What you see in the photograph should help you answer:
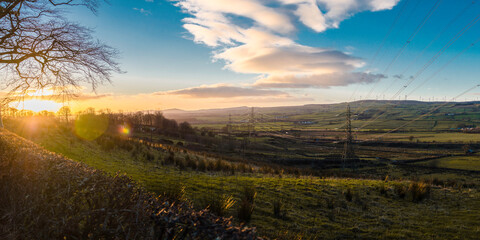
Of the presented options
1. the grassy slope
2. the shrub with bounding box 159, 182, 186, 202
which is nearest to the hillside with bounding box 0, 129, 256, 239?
the shrub with bounding box 159, 182, 186, 202

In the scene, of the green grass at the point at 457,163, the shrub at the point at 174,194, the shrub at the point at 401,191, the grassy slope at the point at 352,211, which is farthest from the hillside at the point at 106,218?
the green grass at the point at 457,163

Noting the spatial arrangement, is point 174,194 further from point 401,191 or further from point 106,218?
point 401,191

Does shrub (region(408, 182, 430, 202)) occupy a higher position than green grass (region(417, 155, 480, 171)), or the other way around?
shrub (region(408, 182, 430, 202))

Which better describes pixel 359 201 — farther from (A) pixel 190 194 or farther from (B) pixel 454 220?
(A) pixel 190 194

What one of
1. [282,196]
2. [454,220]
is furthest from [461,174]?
[282,196]

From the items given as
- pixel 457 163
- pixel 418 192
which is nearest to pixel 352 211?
pixel 418 192

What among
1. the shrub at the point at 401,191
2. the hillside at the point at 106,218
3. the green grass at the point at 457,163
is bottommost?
the green grass at the point at 457,163

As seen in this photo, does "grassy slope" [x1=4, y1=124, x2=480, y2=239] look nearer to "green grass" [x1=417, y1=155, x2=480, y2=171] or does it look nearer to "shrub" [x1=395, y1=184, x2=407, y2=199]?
"shrub" [x1=395, y1=184, x2=407, y2=199]

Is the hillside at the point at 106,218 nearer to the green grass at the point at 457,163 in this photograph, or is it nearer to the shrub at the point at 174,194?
the shrub at the point at 174,194

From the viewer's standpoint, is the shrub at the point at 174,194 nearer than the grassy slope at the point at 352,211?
Yes

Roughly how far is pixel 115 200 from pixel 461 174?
64.1m

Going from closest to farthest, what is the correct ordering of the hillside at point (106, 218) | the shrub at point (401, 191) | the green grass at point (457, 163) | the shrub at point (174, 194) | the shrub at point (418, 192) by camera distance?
1. the hillside at point (106, 218)
2. the shrub at point (174, 194)
3. the shrub at point (418, 192)
4. the shrub at point (401, 191)
5. the green grass at point (457, 163)

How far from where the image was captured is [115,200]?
3.97m

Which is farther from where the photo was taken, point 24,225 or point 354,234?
point 354,234
